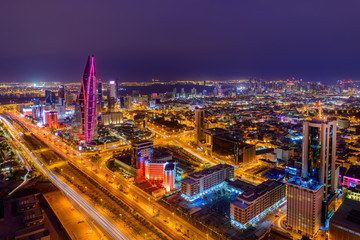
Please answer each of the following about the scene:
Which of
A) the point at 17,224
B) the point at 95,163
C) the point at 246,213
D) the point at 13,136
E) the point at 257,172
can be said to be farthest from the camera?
the point at 13,136

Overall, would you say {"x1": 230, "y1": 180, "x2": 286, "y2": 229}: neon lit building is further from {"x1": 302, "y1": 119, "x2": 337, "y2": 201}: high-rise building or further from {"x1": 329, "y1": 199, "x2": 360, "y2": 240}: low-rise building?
{"x1": 329, "y1": 199, "x2": 360, "y2": 240}: low-rise building

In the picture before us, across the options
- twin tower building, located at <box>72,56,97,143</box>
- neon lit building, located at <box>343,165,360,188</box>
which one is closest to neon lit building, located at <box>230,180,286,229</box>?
neon lit building, located at <box>343,165,360,188</box>

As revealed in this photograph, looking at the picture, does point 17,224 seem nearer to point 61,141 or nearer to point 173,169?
point 173,169

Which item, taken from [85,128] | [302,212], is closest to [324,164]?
[302,212]

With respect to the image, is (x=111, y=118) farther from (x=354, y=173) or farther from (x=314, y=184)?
(x=314, y=184)

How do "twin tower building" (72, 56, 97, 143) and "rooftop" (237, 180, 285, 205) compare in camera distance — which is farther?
"twin tower building" (72, 56, 97, 143)
